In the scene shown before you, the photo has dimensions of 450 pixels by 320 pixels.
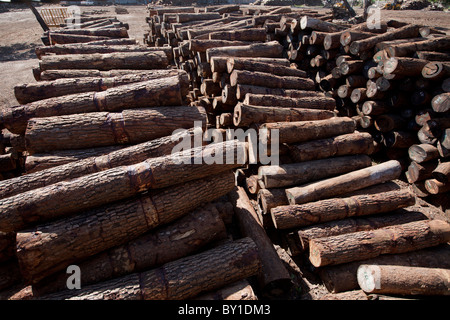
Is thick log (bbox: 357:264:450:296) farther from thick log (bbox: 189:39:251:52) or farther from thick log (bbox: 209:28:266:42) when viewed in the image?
thick log (bbox: 209:28:266:42)

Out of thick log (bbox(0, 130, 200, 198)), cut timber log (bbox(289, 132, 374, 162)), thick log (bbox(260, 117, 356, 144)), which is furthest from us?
cut timber log (bbox(289, 132, 374, 162))

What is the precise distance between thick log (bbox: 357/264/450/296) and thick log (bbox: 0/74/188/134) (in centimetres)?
437

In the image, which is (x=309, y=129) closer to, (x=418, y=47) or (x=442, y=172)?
(x=442, y=172)

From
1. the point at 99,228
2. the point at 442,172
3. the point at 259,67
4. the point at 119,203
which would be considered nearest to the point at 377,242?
the point at 442,172

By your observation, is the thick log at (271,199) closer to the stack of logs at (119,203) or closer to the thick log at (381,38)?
the stack of logs at (119,203)

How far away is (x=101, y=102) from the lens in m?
4.34

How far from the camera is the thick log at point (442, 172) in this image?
5.31m

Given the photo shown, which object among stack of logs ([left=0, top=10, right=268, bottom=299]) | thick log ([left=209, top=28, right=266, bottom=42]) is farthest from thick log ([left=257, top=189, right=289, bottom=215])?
thick log ([left=209, top=28, right=266, bottom=42])

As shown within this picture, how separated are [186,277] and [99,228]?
1323mm

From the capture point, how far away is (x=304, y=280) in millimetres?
4215

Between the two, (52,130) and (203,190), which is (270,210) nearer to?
(203,190)

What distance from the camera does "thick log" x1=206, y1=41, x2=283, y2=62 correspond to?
22.0 feet
